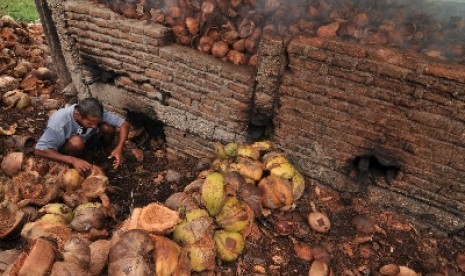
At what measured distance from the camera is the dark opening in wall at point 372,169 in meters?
3.43

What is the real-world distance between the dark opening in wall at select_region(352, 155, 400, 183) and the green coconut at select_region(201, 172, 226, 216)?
144 centimetres

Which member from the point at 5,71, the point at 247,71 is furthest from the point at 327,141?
the point at 5,71

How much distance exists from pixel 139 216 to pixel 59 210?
35.2 inches

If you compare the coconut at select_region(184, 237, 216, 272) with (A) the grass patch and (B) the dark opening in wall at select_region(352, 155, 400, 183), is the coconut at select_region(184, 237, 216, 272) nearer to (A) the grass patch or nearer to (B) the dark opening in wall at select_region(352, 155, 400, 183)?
(B) the dark opening in wall at select_region(352, 155, 400, 183)

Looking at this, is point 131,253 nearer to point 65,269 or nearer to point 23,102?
point 65,269

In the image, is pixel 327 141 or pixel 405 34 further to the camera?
pixel 327 141

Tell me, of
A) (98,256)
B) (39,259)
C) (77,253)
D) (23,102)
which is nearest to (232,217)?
(98,256)

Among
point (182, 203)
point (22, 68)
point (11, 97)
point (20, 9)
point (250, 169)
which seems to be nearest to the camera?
point (182, 203)

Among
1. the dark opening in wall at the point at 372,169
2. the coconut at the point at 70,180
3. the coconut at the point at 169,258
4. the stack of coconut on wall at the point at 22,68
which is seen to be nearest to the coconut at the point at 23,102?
the stack of coconut on wall at the point at 22,68

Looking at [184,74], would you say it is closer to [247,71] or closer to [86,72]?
[247,71]

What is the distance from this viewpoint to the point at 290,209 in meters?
3.46

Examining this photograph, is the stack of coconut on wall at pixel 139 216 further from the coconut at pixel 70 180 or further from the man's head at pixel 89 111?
the man's head at pixel 89 111

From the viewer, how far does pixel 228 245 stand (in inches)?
115

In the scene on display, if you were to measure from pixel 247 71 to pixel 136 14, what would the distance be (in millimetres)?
1556
